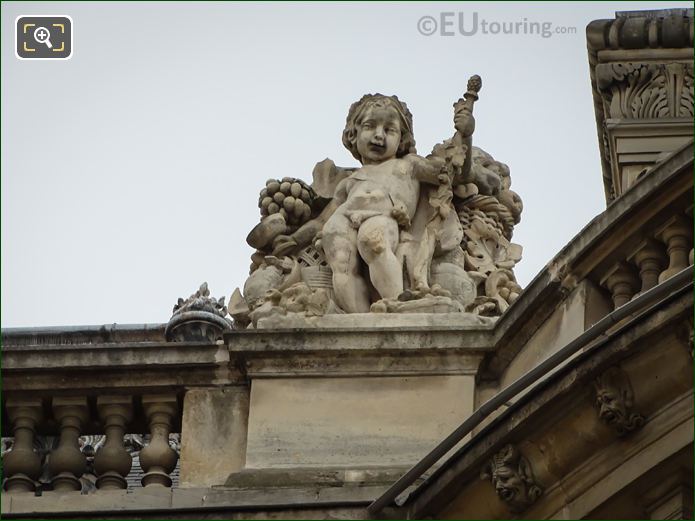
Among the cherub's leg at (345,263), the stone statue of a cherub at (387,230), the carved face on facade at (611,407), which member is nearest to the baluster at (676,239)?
the carved face on facade at (611,407)

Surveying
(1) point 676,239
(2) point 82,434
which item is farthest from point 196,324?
(1) point 676,239

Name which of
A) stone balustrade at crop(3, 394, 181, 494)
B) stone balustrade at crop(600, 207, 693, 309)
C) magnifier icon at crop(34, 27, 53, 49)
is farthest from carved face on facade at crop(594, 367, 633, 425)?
magnifier icon at crop(34, 27, 53, 49)

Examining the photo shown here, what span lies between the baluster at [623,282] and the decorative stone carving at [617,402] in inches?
49.2

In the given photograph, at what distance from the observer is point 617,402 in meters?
20.5

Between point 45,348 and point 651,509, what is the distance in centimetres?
466

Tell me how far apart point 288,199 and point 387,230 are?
35.8 inches

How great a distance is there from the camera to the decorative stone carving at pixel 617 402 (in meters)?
20.5

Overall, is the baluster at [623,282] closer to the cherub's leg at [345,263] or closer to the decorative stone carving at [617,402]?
the decorative stone carving at [617,402]

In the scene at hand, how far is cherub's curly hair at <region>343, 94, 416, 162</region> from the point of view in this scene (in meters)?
24.5

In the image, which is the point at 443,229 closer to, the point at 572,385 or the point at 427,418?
the point at 427,418

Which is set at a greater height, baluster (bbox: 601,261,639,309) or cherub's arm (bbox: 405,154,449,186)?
cherub's arm (bbox: 405,154,449,186)

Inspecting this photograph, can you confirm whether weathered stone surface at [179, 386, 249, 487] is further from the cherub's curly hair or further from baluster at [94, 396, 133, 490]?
the cherub's curly hair

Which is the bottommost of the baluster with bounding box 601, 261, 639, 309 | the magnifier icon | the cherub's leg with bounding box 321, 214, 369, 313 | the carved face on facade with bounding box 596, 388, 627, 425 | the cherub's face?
the carved face on facade with bounding box 596, 388, 627, 425

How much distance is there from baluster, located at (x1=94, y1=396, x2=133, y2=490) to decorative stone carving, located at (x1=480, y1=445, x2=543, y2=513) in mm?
2950
